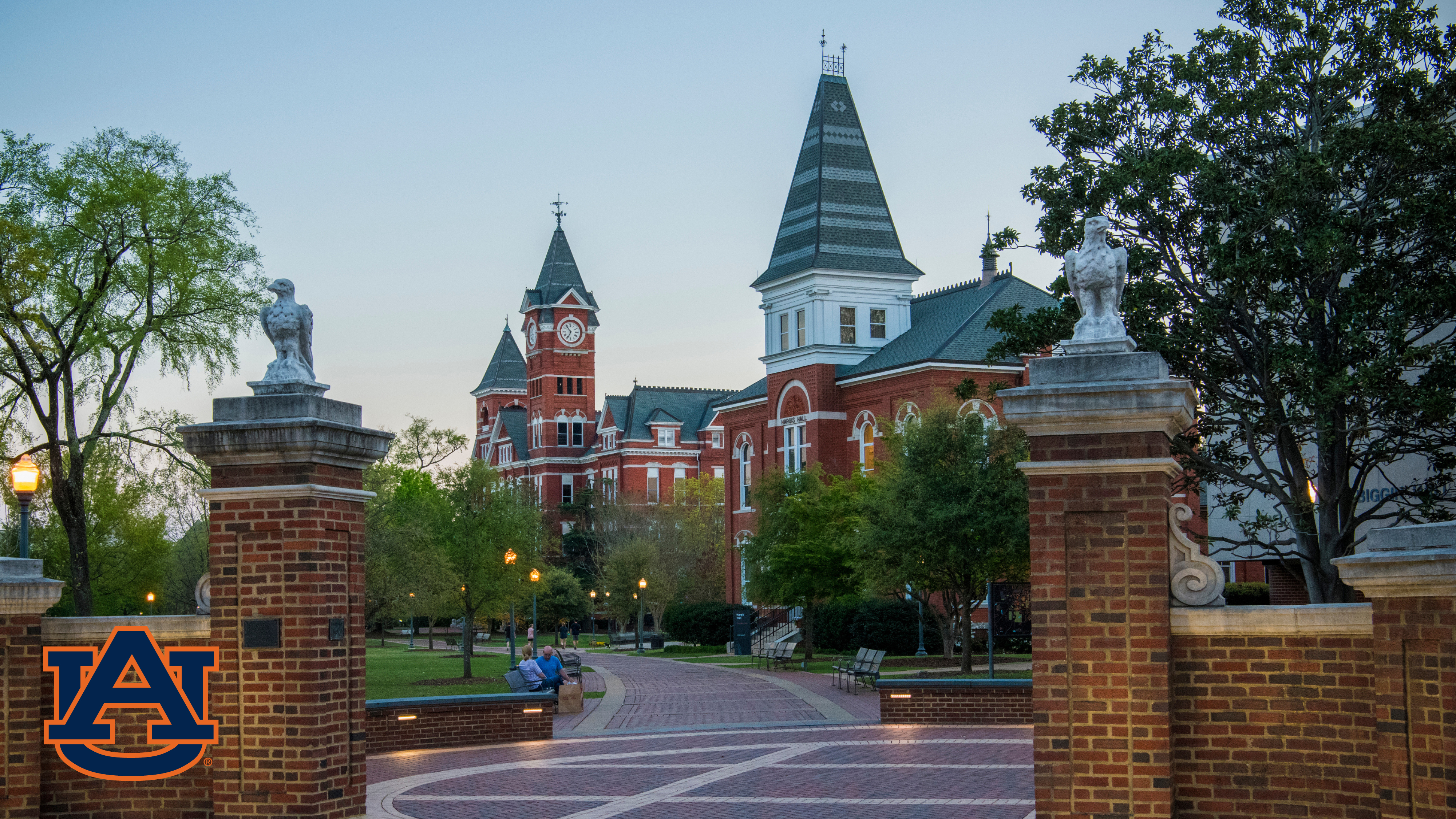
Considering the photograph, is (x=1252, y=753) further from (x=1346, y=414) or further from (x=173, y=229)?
(x=173, y=229)

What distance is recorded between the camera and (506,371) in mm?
111750

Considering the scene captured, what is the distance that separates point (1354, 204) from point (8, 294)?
2542 cm

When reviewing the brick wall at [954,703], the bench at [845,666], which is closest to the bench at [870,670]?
the bench at [845,666]

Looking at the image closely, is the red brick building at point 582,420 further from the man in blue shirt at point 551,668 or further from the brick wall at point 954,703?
the brick wall at point 954,703

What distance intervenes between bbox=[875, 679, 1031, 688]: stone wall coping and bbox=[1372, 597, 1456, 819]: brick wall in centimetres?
1091

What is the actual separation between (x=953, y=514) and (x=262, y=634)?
20.8m

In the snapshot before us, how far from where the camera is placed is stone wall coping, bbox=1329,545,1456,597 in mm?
6719

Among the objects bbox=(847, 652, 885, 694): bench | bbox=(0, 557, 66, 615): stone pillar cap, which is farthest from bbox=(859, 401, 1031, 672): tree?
bbox=(0, 557, 66, 615): stone pillar cap

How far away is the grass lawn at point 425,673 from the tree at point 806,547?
8564 mm

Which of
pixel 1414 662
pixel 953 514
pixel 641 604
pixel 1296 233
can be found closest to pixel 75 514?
pixel 953 514

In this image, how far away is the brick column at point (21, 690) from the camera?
8906 mm

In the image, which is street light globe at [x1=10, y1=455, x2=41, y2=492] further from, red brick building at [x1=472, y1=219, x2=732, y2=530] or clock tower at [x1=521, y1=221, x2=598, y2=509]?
clock tower at [x1=521, y1=221, x2=598, y2=509]

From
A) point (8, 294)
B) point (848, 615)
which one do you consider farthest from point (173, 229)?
point (848, 615)

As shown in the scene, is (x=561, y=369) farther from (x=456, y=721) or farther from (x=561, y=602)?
(x=456, y=721)
